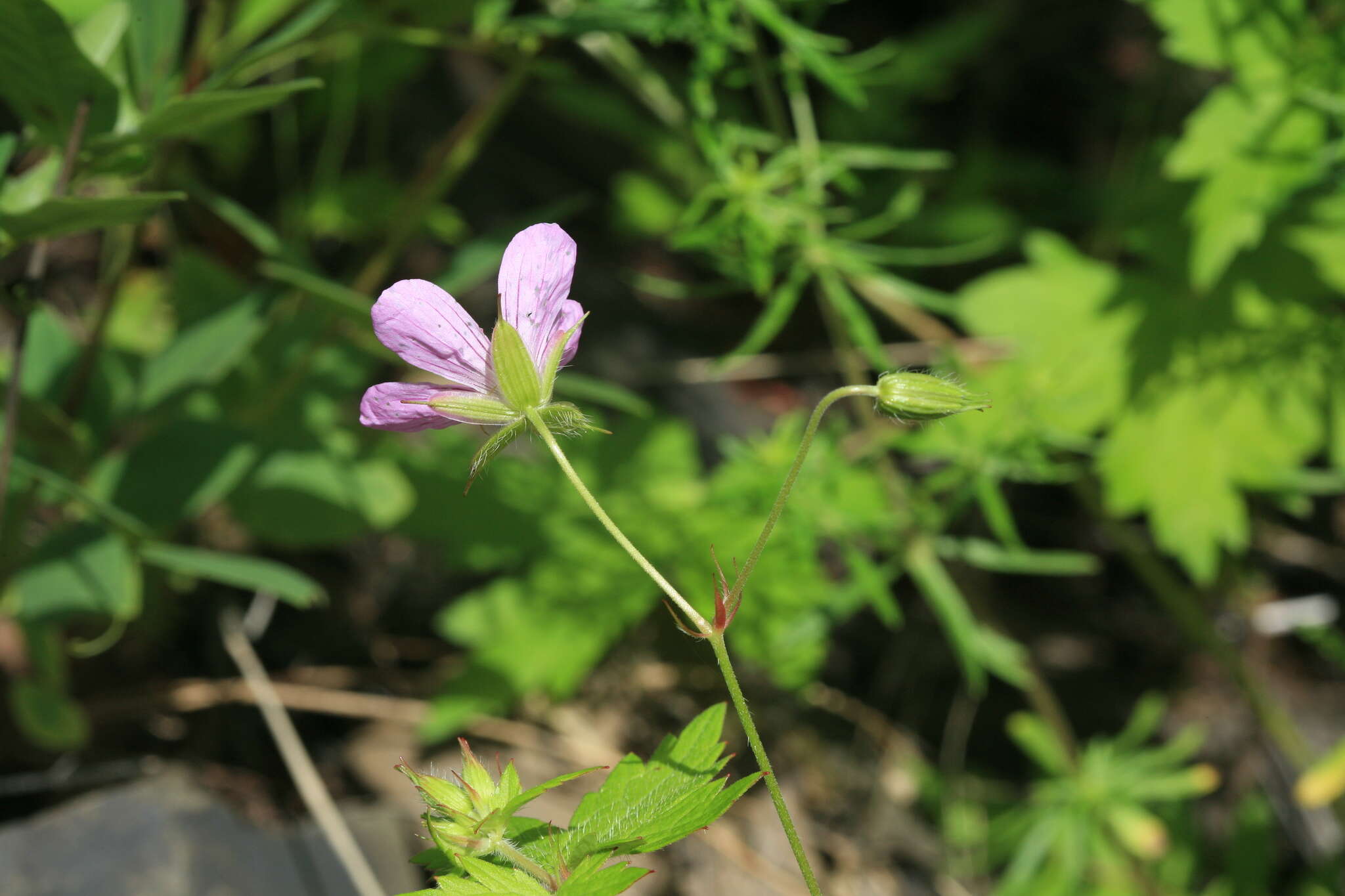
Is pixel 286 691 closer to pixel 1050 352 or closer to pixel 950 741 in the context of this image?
pixel 950 741

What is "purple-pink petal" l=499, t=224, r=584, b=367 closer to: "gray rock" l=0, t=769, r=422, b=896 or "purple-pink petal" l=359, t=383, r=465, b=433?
"purple-pink petal" l=359, t=383, r=465, b=433

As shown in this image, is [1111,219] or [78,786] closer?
[78,786]

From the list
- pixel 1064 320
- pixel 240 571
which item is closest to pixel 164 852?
pixel 240 571

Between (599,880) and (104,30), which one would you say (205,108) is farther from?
(599,880)

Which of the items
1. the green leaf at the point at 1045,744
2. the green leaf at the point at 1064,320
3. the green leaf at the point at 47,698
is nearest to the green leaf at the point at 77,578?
the green leaf at the point at 47,698

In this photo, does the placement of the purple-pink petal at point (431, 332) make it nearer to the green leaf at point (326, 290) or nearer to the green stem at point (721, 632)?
the green stem at point (721, 632)

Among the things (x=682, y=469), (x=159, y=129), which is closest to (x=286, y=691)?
(x=682, y=469)

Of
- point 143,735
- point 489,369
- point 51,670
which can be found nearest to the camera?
point 489,369
